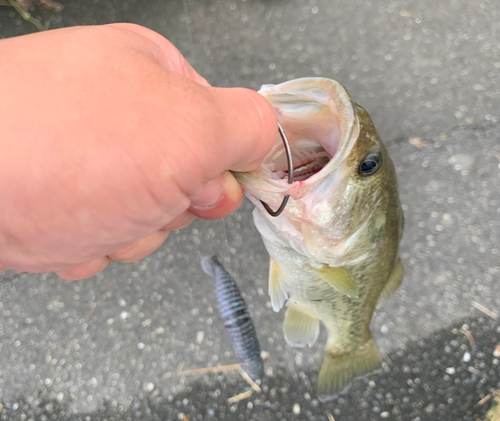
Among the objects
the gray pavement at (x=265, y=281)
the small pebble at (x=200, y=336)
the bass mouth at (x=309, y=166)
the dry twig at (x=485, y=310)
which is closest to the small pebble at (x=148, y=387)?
the gray pavement at (x=265, y=281)

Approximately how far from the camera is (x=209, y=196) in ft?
3.14

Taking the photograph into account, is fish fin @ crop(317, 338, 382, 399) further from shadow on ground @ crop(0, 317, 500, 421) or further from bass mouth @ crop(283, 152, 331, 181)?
bass mouth @ crop(283, 152, 331, 181)

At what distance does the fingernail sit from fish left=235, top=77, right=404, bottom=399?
73 mm

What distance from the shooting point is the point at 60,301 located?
6.19 ft

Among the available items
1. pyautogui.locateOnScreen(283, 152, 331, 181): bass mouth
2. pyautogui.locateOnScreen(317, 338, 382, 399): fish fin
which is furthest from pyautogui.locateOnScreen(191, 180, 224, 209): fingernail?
pyautogui.locateOnScreen(317, 338, 382, 399): fish fin

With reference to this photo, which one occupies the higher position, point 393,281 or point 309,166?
point 309,166

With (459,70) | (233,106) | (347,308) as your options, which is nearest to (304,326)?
(347,308)

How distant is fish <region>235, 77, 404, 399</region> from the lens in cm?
90

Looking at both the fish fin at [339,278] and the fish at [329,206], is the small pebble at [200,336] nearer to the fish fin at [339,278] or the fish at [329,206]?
the fish at [329,206]

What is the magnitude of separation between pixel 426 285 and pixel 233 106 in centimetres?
172

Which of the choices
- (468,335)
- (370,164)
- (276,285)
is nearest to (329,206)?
(370,164)

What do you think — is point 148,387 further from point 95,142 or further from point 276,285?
point 95,142

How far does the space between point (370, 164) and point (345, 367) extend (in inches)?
46.0

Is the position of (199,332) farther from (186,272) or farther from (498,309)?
(498,309)
